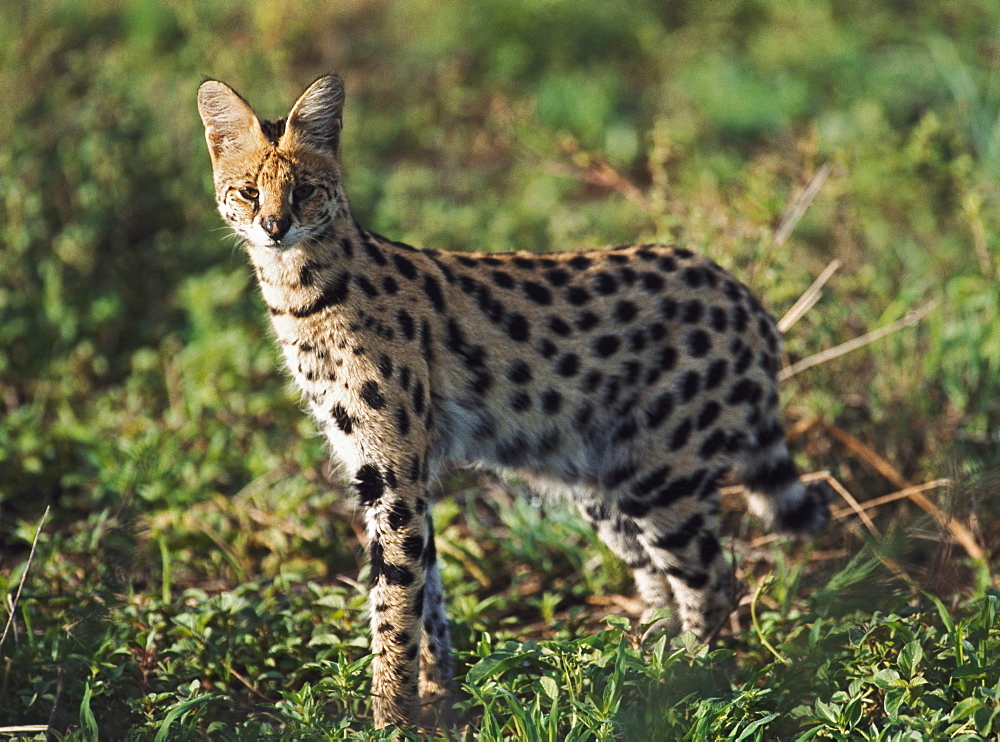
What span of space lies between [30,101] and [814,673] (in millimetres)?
5658

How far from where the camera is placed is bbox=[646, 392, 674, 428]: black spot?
4191mm

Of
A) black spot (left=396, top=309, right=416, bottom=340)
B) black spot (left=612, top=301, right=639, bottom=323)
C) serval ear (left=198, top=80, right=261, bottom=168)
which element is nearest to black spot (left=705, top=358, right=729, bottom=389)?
black spot (left=612, top=301, right=639, bottom=323)

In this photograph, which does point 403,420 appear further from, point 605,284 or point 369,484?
point 605,284

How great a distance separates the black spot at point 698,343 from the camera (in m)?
4.21

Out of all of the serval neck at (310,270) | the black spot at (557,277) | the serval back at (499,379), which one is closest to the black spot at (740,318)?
the serval back at (499,379)

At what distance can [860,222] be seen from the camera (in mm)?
6812

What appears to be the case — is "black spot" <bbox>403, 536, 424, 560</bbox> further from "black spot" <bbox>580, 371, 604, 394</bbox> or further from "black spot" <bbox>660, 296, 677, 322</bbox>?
"black spot" <bbox>660, 296, 677, 322</bbox>

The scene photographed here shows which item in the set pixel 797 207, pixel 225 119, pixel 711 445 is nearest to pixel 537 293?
pixel 711 445

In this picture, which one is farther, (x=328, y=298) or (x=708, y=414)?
(x=708, y=414)

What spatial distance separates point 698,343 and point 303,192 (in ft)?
5.06

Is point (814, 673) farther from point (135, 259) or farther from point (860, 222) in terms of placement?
point (135, 259)

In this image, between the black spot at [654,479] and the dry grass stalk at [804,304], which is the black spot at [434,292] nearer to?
the black spot at [654,479]

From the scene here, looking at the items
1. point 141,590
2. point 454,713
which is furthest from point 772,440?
point 141,590

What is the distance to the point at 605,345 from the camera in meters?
4.24
